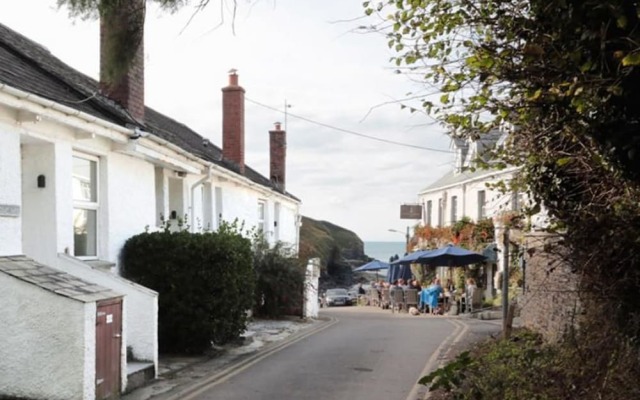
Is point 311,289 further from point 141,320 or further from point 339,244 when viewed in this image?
point 339,244

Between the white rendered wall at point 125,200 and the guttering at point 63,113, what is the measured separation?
60cm

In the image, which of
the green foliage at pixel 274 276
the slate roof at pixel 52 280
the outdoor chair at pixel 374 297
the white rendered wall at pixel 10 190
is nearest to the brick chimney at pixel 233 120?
the green foliage at pixel 274 276

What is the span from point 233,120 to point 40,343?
1501 centimetres

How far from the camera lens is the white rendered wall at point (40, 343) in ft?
25.3

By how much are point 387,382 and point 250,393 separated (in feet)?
7.54

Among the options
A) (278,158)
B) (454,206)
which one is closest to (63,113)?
(278,158)

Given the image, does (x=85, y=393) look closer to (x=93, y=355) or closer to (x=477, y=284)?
(x=93, y=355)

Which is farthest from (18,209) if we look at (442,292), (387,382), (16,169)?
(442,292)

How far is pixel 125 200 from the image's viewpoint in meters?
12.2

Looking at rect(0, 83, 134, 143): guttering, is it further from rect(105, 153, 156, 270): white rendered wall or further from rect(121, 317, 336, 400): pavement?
rect(121, 317, 336, 400): pavement

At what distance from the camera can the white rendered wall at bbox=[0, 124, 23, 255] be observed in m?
8.51

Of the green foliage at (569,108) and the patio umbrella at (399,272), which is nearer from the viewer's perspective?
the green foliage at (569,108)

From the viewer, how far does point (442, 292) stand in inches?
1059

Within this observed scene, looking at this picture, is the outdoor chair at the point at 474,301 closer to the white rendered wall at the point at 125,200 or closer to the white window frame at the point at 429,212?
Answer: the white window frame at the point at 429,212
